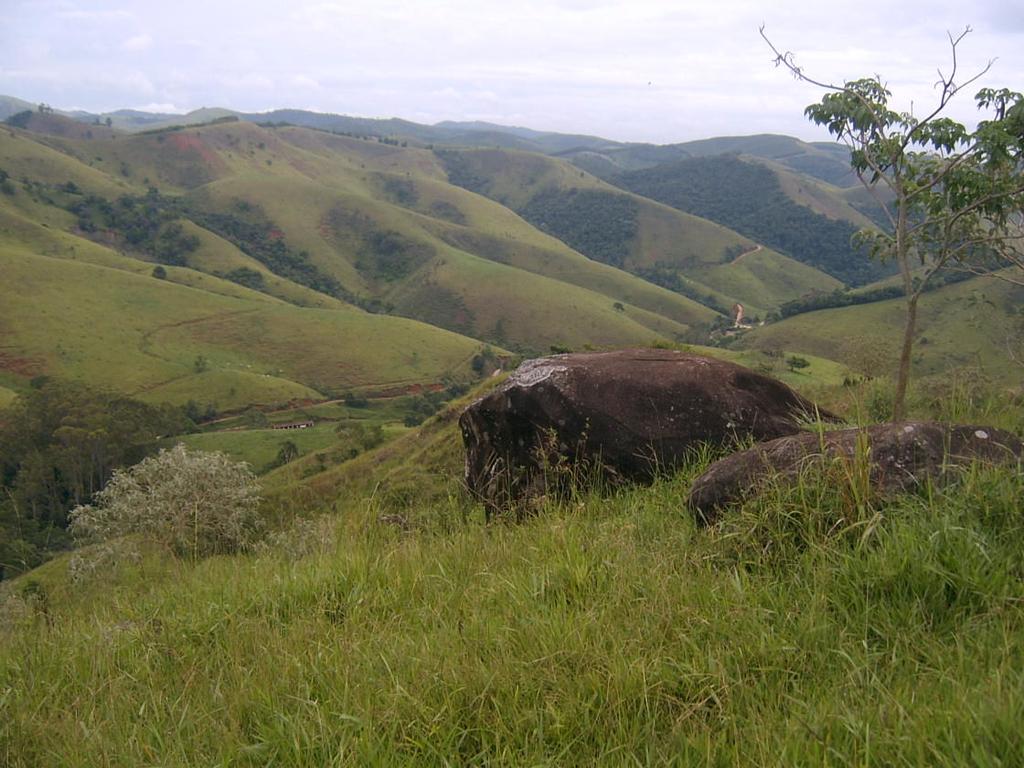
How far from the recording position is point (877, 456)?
14.0 feet

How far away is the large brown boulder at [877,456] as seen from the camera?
4.12 m

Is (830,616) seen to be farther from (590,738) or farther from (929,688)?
(590,738)

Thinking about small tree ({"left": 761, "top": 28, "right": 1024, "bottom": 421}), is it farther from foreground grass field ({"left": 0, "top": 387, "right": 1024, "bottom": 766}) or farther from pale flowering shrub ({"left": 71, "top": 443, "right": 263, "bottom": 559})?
pale flowering shrub ({"left": 71, "top": 443, "right": 263, "bottom": 559})

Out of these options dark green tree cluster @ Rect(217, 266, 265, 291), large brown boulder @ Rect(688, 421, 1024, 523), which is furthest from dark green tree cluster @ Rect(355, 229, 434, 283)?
large brown boulder @ Rect(688, 421, 1024, 523)

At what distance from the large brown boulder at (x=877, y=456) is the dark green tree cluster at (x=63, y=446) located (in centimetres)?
6443

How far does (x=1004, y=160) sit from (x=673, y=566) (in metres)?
6.44

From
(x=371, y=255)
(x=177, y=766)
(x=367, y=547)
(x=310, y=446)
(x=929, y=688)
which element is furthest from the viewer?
(x=371, y=255)

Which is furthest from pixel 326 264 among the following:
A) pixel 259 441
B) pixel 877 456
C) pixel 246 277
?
pixel 877 456

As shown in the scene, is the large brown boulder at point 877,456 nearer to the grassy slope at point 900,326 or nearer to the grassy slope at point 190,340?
the grassy slope at point 900,326

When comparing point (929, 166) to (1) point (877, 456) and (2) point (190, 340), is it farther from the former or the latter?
(2) point (190, 340)

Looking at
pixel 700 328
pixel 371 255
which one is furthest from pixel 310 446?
pixel 371 255

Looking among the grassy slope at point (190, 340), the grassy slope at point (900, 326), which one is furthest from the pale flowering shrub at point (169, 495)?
the grassy slope at point (900, 326)

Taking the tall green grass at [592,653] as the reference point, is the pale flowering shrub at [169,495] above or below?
below

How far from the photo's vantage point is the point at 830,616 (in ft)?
10.3
